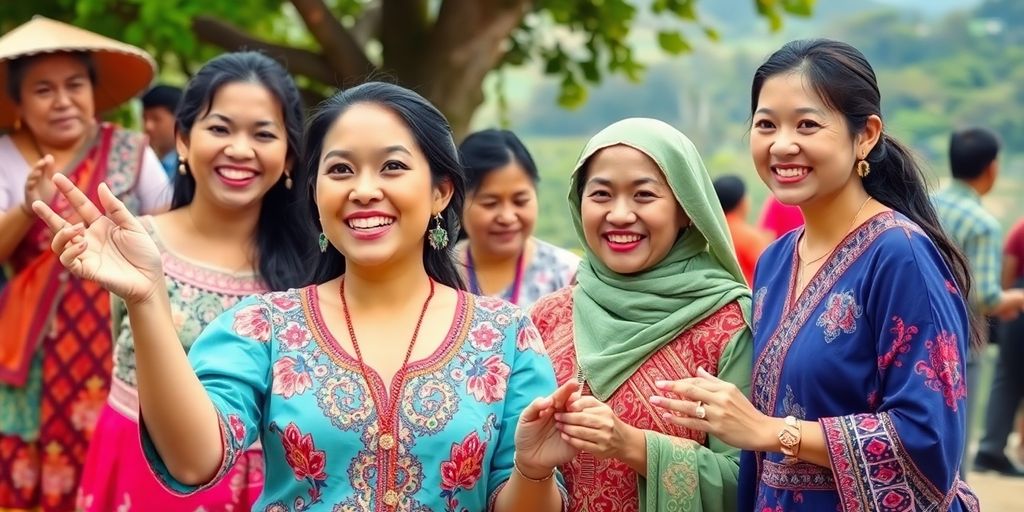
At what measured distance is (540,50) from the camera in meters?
8.83

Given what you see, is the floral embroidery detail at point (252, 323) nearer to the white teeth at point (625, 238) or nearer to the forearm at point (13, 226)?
the white teeth at point (625, 238)

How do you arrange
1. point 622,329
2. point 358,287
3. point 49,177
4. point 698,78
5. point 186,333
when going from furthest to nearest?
point 698,78, point 49,177, point 186,333, point 622,329, point 358,287

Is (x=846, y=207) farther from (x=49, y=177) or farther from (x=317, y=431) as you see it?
(x=49, y=177)

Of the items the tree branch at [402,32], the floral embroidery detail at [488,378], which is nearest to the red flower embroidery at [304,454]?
the floral embroidery detail at [488,378]

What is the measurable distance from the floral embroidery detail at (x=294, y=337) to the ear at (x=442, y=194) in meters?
0.42

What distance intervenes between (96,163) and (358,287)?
7.41ft

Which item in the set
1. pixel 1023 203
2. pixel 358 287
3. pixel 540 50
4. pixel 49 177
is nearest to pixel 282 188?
pixel 49 177

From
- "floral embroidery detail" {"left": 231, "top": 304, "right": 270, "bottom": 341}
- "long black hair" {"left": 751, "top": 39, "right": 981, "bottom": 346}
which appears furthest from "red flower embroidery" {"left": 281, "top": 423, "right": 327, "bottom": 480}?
"long black hair" {"left": 751, "top": 39, "right": 981, "bottom": 346}

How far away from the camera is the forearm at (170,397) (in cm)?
260

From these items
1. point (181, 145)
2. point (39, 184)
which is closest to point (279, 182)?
point (181, 145)

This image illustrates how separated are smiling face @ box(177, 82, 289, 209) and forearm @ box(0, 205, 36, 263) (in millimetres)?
941

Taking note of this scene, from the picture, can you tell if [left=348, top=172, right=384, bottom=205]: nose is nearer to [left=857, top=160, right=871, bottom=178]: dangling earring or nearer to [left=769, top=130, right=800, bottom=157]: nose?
[left=769, top=130, right=800, bottom=157]: nose

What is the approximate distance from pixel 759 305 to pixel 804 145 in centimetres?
44

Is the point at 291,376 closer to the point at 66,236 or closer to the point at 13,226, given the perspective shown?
the point at 66,236
